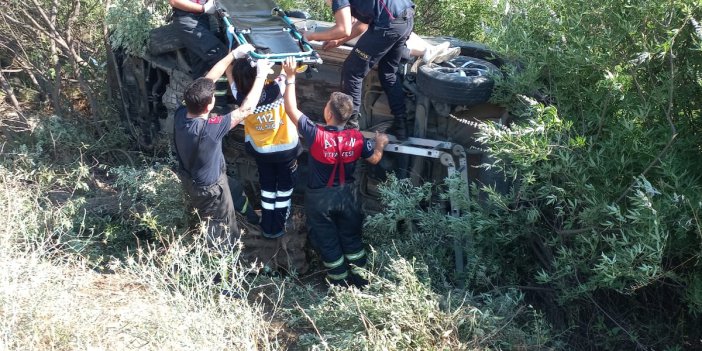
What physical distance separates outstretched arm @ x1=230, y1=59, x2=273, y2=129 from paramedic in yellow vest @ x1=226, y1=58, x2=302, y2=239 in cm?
23

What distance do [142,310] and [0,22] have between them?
16.9 feet

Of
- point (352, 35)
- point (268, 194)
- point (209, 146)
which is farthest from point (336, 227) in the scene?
point (352, 35)

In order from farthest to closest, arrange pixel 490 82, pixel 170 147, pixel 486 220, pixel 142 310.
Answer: pixel 170 147 < pixel 490 82 < pixel 486 220 < pixel 142 310

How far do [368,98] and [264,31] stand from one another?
113 centimetres

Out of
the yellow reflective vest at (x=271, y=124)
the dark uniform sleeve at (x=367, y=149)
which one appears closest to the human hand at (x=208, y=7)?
Result: the yellow reflective vest at (x=271, y=124)

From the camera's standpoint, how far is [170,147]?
7277 millimetres

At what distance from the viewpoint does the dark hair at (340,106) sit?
5.92m

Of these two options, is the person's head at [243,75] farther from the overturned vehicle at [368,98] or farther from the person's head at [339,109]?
the person's head at [339,109]

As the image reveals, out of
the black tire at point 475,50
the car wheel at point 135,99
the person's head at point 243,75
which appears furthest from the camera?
the car wheel at point 135,99

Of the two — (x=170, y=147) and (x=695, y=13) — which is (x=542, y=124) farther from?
(x=170, y=147)

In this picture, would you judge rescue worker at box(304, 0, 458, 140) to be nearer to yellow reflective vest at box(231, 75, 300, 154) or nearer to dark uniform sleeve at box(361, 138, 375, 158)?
dark uniform sleeve at box(361, 138, 375, 158)

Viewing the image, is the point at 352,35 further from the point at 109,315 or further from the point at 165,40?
the point at 109,315

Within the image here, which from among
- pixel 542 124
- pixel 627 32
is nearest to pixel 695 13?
pixel 627 32

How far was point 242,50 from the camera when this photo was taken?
587cm
